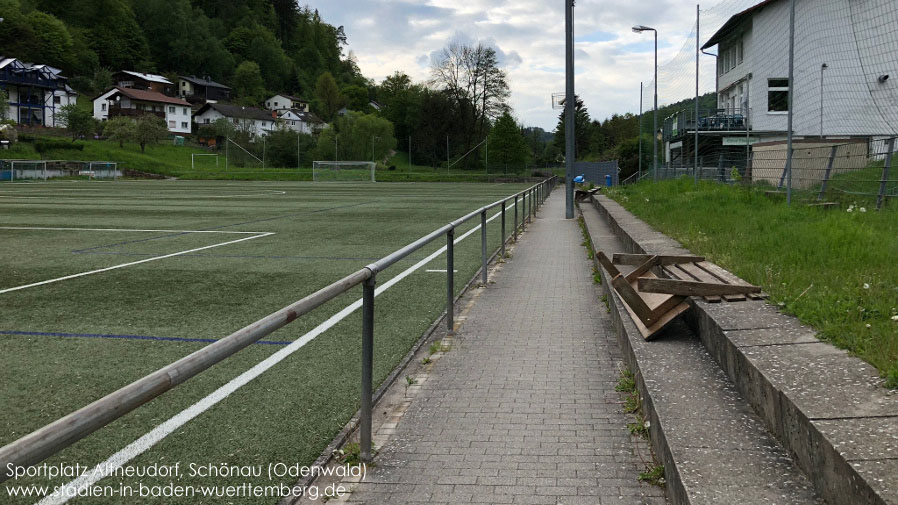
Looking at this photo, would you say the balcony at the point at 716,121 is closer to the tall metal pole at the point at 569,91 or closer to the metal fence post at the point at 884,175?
the tall metal pole at the point at 569,91

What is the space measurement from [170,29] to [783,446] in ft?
535

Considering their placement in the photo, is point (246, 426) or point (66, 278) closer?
point (246, 426)

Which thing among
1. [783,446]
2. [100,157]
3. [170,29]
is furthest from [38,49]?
[783,446]

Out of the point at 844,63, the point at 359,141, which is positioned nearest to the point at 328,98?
the point at 359,141

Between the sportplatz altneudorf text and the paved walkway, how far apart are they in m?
0.21

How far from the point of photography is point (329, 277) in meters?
9.78

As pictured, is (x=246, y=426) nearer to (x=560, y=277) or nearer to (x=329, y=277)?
(x=329, y=277)

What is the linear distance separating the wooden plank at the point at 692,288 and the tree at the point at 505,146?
2993 inches

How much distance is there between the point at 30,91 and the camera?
93812mm

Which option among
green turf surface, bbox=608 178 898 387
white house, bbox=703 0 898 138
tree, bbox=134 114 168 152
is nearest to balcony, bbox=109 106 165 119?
tree, bbox=134 114 168 152

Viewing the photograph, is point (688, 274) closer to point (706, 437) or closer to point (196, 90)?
point (706, 437)

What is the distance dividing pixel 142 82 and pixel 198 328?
13382 cm

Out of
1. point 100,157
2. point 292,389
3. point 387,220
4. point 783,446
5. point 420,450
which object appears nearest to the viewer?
point 783,446

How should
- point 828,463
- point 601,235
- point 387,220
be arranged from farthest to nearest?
point 387,220 → point 601,235 → point 828,463
